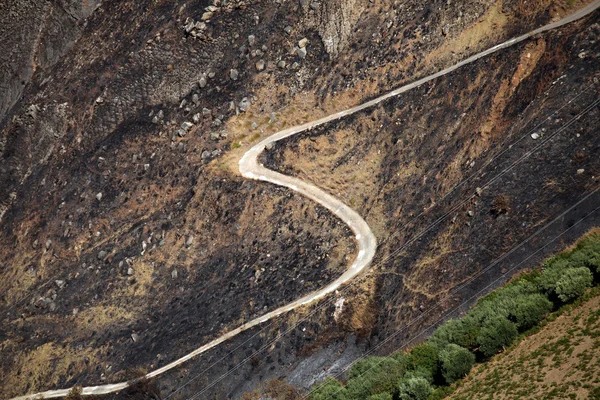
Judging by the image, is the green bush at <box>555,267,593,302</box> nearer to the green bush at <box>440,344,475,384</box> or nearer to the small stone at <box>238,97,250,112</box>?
the green bush at <box>440,344,475,384</box>

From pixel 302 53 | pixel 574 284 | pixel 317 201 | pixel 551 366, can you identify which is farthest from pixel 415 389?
pixel 302 53

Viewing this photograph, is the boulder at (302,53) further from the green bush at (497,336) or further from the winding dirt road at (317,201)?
the green bush at (497,336)

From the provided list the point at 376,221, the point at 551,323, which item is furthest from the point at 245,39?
the point at 551,323

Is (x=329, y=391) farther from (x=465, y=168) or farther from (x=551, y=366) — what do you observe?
(x=465, y=168)

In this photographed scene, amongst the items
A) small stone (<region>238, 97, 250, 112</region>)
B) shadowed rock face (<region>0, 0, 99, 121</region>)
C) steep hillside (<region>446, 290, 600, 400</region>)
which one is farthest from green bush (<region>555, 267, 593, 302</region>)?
shadowed rock face (<region>0, 0, 99, 121</region>)

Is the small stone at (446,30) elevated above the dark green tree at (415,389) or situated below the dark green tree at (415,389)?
above

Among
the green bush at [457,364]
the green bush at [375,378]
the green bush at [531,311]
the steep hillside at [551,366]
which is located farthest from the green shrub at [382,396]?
the green bush at [531,311]
